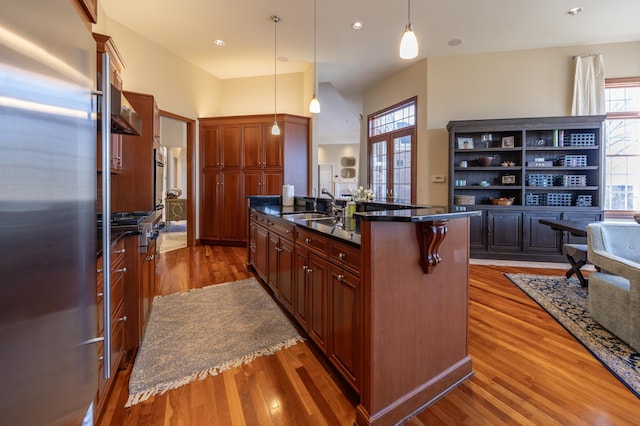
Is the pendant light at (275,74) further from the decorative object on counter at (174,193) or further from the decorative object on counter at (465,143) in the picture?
the decorative object on counter at (174,193)

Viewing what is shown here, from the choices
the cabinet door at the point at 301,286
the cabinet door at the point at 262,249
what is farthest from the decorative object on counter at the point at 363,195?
the cabinet door at the point at 262,249

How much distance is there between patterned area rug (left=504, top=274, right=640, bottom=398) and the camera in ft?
6.16

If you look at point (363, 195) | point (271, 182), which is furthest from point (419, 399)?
point (271, 182)

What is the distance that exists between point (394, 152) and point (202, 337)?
5109 millimetres

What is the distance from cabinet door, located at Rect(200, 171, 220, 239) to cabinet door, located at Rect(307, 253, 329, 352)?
412cm

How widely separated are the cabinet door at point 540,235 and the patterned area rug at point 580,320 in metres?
0.90

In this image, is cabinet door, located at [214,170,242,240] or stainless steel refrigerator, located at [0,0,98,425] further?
cabinet door, located at [214,170,242,240]

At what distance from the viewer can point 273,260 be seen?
290 cm

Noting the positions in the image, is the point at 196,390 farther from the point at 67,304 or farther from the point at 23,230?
the point at 23,230

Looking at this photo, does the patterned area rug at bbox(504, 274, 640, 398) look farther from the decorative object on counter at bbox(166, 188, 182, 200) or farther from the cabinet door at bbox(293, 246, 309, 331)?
the decorative object on counter at bbox(166, 188, 182, 200)

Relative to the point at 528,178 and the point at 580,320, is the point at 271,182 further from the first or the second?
the point at 580,320

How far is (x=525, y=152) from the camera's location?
459 cm

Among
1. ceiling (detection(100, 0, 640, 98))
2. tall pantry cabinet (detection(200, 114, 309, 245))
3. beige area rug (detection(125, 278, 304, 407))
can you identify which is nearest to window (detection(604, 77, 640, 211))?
ceiling (detection(100, 0, 640, 98))

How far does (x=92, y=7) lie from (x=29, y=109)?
1.21 meters
